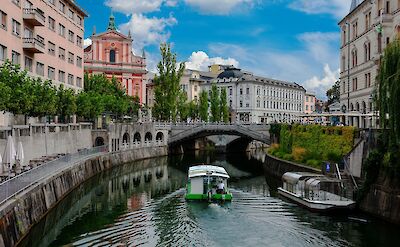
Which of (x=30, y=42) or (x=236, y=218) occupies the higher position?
(x=30, y=42)

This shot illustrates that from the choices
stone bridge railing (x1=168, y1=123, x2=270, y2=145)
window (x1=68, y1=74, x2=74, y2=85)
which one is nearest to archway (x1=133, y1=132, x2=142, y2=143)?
stone bridge railing (x1=168, y1=123, x2=270, y2=145)

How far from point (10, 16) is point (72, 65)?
27.7 metres

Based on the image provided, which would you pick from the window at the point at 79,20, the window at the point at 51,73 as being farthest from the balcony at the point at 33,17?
the window at the point at 79,20

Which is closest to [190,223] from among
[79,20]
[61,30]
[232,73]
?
[61,30]

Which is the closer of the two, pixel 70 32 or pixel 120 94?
pixel 70 32

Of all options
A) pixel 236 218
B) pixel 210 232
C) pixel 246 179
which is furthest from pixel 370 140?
pixel 246 179

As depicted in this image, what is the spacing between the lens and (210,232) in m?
32.0

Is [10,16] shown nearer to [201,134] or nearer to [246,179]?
[246,179]

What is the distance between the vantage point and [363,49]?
218 feet

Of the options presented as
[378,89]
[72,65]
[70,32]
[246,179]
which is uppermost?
[70,32]

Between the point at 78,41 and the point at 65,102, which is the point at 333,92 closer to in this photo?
the point at 78,41

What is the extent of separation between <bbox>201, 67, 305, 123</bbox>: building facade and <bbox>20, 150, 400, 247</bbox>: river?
100688 mm

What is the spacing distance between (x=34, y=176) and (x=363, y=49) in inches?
1931

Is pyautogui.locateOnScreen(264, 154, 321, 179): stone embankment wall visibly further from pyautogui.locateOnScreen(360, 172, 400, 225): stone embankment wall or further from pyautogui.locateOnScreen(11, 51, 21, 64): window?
pyautogui.locateOnScreen(11, 51, 21, 64): window
